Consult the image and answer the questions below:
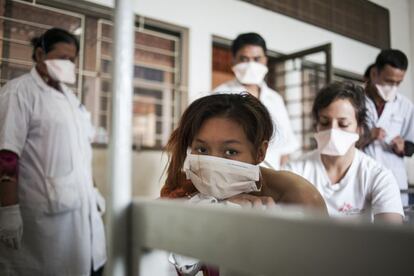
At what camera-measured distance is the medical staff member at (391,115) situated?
3.62 feet

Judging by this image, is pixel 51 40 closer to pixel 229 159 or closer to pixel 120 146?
pixel 229 159

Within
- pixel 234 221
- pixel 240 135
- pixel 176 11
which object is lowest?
pixel 234 221

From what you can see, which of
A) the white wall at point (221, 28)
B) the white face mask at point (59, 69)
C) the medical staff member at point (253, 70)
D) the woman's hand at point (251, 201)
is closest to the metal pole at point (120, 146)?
the woman's hand at point (251, 201)

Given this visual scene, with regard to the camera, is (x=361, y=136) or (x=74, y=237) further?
(x=74, y=237)

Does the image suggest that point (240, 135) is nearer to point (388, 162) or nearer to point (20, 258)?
point (388, 162)

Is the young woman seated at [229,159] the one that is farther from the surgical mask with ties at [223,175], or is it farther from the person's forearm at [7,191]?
the person's forearm at [7,191]

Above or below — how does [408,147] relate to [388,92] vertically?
below

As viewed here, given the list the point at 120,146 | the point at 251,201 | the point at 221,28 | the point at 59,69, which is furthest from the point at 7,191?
the point at 221,28

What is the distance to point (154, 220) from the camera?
348 millimetres

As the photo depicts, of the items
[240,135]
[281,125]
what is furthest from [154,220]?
[281,125]

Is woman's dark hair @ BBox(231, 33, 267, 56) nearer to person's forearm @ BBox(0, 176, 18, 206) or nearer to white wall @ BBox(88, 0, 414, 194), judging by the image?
white wall @ BBox(88, 0, 414, 194)

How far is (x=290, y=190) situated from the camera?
802 mm

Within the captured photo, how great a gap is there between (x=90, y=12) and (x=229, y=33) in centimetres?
102

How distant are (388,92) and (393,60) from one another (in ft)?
0.34
